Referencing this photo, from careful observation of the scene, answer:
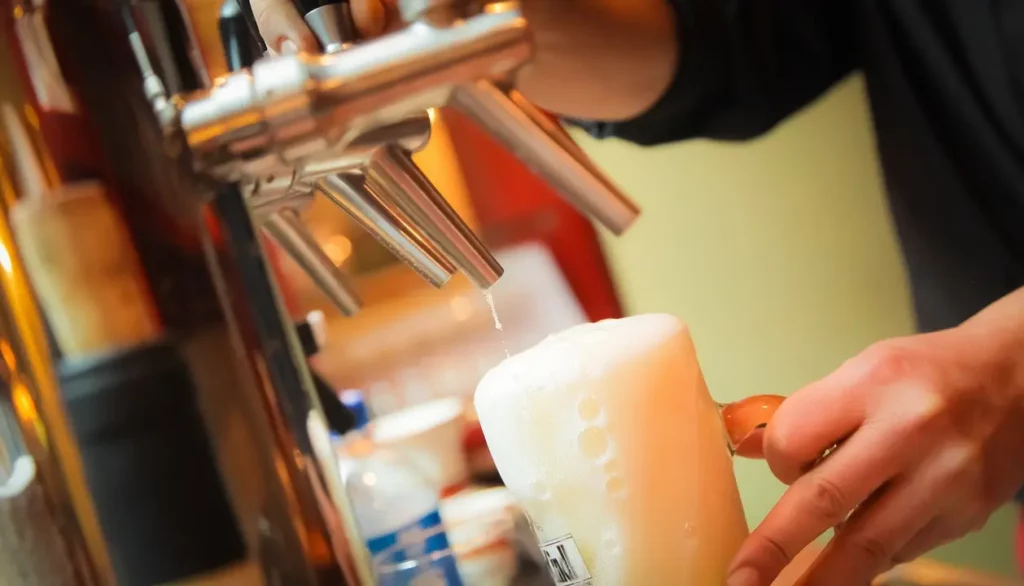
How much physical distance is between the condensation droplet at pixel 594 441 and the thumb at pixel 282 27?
15 cm

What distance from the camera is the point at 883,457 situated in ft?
1.01

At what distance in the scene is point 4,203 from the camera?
0.21m

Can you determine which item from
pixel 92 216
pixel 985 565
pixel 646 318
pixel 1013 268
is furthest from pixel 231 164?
pixel 985 565

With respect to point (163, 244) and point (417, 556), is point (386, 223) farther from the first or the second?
point (417, 556)

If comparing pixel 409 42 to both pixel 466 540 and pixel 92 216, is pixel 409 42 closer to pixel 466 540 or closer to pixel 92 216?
pixel 92 216

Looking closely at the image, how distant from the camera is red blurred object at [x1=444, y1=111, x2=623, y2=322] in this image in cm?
84

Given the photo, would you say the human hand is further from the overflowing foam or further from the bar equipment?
the overflowing foam

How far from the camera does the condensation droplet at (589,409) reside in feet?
0.94

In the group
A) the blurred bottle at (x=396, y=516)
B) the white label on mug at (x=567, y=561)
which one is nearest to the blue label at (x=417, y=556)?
the blurred bottle at (x=396, y=516)

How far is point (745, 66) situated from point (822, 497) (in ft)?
1.07

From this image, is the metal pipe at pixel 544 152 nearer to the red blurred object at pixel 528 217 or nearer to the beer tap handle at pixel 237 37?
the beer tap handle at pixel 237 37

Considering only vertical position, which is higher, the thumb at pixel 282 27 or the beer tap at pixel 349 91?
the thumb at pixel 282 27

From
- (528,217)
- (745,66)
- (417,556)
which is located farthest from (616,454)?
(528,217)

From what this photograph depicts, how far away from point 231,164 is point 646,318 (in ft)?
0.54
